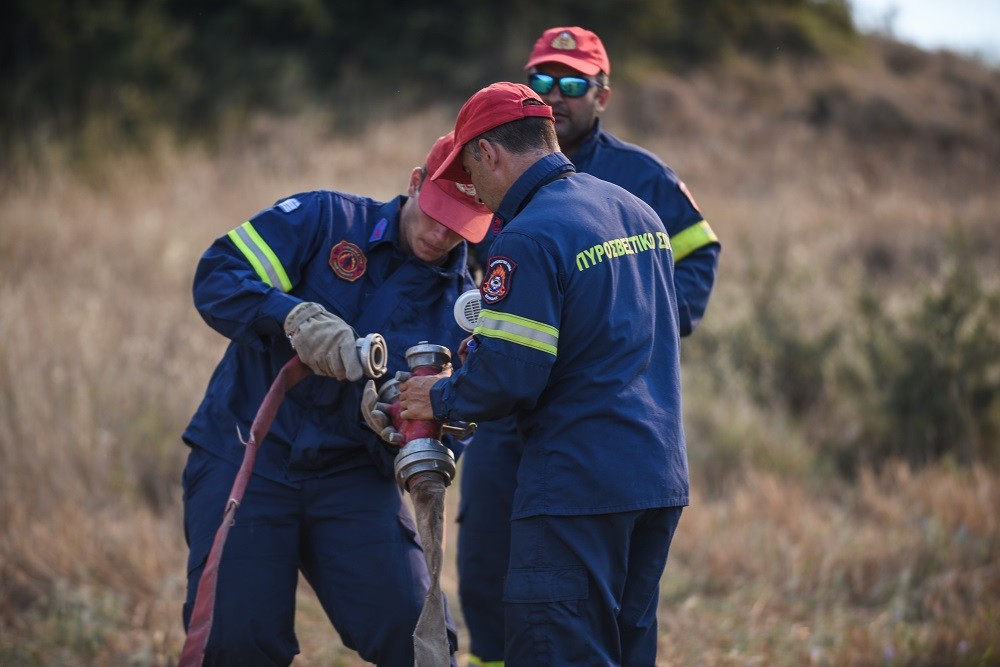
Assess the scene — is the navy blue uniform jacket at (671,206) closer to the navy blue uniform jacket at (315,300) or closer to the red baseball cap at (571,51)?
the red baseball cap at (571,51)

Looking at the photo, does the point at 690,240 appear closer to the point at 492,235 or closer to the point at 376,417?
the point at 492,235

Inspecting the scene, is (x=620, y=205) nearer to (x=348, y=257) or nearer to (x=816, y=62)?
(x=348, y=257)

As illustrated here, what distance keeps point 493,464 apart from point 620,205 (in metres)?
1.48

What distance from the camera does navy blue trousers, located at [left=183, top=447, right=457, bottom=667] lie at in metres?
3.29

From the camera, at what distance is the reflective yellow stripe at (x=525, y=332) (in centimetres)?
284

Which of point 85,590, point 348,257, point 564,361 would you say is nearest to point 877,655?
point 564,361

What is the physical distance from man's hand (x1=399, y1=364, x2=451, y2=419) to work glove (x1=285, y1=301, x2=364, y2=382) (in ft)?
0.51

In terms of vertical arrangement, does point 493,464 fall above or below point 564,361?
below

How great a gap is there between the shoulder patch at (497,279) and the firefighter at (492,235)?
4.43 feet

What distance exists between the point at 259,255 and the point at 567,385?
1140mm

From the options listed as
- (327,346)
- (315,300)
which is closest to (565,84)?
(315,300)

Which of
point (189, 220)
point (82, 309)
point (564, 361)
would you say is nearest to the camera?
point (564, 361)

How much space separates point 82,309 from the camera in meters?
8.23

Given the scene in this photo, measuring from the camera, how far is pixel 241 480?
330 centimetres
